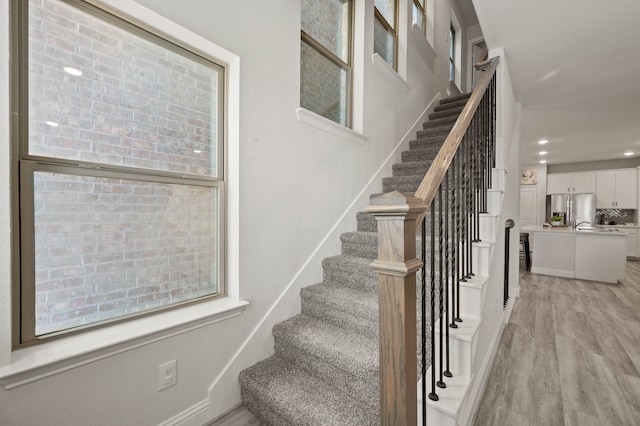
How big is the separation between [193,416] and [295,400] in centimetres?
54

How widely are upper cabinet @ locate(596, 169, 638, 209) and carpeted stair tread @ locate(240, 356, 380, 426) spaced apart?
9318 millimetres

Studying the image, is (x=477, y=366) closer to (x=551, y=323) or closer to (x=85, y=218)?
(x=551, y=323)

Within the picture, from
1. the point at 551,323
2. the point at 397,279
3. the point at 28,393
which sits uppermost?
the point at 397,279

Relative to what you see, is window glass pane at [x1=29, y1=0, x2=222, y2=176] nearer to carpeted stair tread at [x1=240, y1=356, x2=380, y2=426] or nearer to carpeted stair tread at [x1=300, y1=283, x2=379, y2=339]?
carpeted stair tread at [x1=300, y1=283, x2=379, y2=339]

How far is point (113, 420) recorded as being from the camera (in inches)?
50.5

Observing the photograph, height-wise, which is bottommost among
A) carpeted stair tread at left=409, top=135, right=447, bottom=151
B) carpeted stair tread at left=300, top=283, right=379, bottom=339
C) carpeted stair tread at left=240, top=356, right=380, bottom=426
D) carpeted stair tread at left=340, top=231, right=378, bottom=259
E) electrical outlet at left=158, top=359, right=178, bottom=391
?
carpeted stair tread at left=240, top=356, right=380, bottom=426

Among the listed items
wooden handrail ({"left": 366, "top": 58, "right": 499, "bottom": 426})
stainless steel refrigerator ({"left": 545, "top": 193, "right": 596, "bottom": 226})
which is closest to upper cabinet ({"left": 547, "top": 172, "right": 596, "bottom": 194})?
stainless steel refrigerator ({"left": 545, "top": 193, "right": 596, "bottom": 226})

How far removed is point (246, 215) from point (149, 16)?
1.08m

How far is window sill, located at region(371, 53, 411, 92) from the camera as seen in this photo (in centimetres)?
291

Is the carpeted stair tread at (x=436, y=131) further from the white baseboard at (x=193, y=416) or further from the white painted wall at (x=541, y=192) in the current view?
the white painted wall at (x=541, y=192)

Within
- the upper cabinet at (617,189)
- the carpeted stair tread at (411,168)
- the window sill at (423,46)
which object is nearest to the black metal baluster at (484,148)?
the carpeted stair tread at (411,168)

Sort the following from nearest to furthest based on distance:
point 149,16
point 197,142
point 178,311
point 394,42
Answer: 1. point 149,16
2. point 178,311
3. point 197,142
4. point 394,42

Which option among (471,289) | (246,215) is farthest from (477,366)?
(246,215)

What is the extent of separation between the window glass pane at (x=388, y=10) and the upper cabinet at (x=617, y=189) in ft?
24.8
